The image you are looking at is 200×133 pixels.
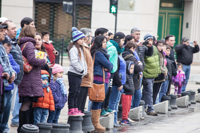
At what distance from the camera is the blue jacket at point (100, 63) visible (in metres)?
7.15

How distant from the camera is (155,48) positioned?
965 cm

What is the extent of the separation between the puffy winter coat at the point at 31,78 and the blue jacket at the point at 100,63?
141cm

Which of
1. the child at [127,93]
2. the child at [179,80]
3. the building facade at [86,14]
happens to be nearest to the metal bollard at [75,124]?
the child at [127,93]

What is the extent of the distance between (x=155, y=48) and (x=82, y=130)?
11.9 ft

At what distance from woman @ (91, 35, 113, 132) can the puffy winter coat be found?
1419 mm

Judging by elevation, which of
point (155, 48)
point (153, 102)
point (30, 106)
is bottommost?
point (153, 102)

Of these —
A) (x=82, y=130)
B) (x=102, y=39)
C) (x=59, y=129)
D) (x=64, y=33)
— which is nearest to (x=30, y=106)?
(x=59, y=129)

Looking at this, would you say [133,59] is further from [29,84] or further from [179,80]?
[179,80]

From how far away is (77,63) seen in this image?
22.1ft

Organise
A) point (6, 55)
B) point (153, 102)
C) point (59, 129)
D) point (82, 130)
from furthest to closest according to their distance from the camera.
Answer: point (153, 102) → point (82, 130) → point (59, 129) → point (6, 55)

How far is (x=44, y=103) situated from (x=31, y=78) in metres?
0.58

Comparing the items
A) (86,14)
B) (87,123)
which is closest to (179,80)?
(87,123)

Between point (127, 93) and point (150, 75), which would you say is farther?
point (150, 75)

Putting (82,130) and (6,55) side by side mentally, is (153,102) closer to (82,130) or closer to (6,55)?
(82,130)
